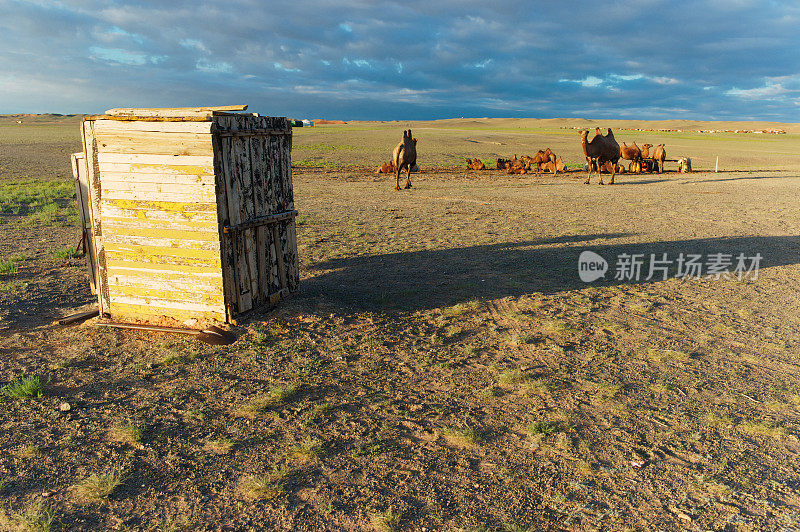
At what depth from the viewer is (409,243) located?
38.9ft

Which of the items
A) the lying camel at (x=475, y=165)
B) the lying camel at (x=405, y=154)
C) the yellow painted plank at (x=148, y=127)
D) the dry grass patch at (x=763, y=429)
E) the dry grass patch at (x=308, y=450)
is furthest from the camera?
the lying camel at (x=475, y=165)

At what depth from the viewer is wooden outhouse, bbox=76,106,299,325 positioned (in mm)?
6418

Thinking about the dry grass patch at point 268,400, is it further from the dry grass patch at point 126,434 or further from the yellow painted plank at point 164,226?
the yellow painted plank at point 164,226

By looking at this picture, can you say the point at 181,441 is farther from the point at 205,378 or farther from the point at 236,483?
the point at 205,378

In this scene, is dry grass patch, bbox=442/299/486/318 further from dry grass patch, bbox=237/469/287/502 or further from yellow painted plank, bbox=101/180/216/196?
dry grass patch, bbox=237/469/287/502

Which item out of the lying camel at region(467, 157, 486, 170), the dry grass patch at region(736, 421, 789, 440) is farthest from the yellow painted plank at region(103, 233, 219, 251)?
the lying camel at region(467, 157, 486, 170)

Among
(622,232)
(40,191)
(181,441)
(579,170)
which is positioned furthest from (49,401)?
(579,170)

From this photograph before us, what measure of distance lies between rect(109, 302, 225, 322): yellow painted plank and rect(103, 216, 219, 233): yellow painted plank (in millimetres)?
919

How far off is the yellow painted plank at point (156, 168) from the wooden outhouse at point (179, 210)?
0.01 meters

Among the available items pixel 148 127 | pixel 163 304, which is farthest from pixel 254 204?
pixel 163 304

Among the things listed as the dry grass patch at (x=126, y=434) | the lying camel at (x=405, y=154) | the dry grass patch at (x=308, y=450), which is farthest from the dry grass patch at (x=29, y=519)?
the lying camel at (x=405, y=154)

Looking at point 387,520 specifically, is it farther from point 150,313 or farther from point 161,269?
point 150,313

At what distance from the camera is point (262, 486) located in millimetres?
3826

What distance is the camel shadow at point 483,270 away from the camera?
8.21m
